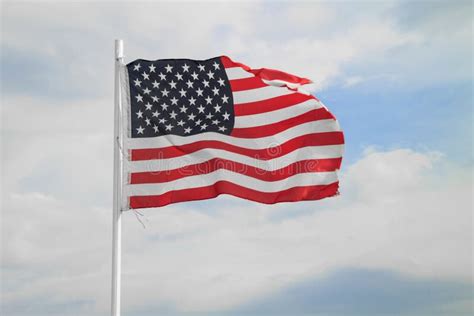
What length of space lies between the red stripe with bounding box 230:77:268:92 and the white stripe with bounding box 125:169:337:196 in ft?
5.47

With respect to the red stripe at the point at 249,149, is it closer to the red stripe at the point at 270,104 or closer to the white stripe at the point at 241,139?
the white stripe at the point at 241,139

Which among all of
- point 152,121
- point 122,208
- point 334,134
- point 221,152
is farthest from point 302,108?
point 122,208

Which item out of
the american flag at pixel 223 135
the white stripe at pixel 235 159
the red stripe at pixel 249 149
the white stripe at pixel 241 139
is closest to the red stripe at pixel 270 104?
the american flag at pixel 223 135

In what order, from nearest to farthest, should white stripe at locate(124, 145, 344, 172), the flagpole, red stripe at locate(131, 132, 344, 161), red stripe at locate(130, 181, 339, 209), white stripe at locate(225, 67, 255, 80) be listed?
the flagpole
red stripe at locate(130, 181, 339, 209)
white stripe at locate(124, 145, 344, 172)
red stripe at locate(131, 132, 344, 161)
white stripe at locate(225, 67, 255, 80)

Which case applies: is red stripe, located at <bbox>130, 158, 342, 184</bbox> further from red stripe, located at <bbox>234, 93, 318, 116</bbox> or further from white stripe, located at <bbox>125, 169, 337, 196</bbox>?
red stripe, located at <bbox>234, 93, 318, 116</bbox>

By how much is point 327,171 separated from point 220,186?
205cm

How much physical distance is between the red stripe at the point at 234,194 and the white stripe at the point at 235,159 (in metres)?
0.47

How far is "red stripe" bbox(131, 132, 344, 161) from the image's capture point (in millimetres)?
12206

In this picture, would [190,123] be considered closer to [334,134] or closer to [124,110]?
[124,110]

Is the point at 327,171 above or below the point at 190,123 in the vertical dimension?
below

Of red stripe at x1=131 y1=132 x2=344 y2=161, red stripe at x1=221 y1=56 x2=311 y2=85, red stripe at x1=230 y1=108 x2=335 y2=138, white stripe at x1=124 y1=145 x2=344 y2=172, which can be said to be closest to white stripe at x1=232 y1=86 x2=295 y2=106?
red stripe at x1=221 y1=56 x2=311 y2=85

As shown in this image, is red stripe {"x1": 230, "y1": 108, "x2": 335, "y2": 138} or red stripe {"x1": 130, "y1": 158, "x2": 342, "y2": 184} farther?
red stripe {"x1": 230, "y1": 108, "x2": 335, "y2": 138}

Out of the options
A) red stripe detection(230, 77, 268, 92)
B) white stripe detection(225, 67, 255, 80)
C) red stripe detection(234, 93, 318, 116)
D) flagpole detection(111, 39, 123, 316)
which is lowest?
flagpole detection(111, 39, 123, 316)

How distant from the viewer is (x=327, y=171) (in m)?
12.8
